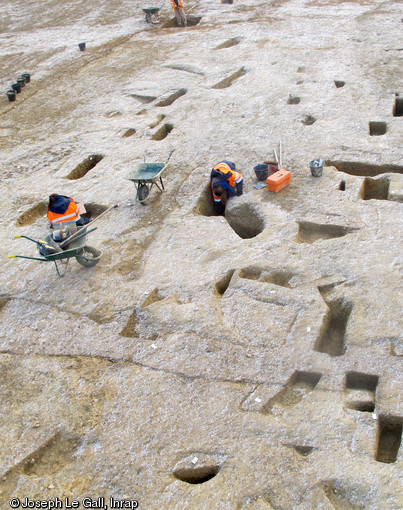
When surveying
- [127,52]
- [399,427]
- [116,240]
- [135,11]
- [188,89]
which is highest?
[135,11]

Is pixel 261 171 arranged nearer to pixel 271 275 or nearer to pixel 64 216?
pixel 271 275

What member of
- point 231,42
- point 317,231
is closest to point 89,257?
point 317,231

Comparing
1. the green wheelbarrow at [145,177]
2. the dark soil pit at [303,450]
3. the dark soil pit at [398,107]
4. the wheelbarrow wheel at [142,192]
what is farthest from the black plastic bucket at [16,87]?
the dark soil pit at [303,450]

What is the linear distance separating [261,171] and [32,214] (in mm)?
3685

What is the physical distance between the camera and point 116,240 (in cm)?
600

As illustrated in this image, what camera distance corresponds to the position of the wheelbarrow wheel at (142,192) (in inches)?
256

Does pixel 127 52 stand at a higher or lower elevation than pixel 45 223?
higher

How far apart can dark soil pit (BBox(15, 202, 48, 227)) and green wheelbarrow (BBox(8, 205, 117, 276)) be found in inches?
51.5

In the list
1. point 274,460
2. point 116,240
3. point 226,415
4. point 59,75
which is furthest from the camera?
point 59,75

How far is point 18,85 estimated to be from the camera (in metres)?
11.1

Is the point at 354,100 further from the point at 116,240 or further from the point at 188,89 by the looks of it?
the point at 116,240

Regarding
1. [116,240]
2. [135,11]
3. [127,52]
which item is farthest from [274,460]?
[135,11]

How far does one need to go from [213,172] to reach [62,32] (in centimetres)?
1216

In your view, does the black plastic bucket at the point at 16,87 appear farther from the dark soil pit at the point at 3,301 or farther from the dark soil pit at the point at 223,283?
the dark soil pit at the point at 223,283
